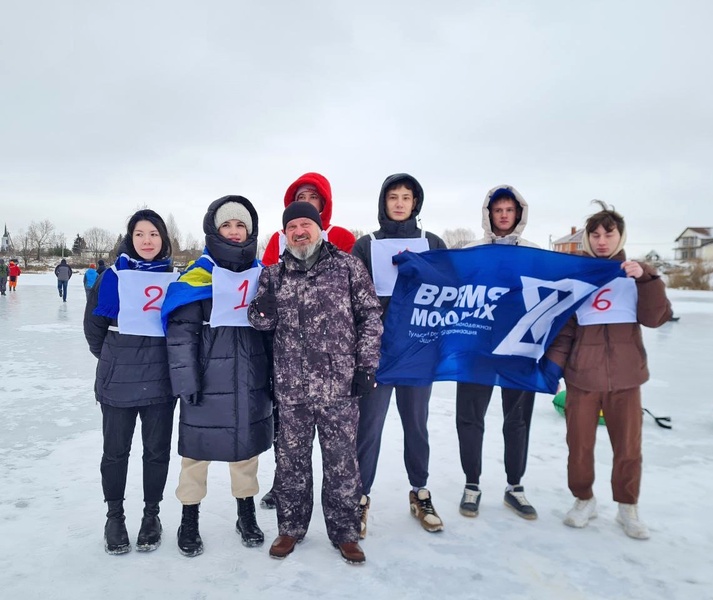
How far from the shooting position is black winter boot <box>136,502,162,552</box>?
281 cm

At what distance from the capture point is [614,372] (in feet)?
10.1

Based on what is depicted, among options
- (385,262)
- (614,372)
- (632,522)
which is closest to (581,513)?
(632,522)

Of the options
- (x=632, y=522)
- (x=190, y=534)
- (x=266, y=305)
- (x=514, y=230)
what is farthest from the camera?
(x=514, y=230)

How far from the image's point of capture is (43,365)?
25.4 feet

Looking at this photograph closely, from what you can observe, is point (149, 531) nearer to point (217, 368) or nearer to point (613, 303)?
point (217, 368)

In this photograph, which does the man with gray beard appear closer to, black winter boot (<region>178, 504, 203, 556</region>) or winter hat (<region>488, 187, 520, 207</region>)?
black winter boot (<region>178, 504, 203, 556</region>)

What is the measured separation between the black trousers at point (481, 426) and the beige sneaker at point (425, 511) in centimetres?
40

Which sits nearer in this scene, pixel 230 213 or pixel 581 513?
pixel 230 213

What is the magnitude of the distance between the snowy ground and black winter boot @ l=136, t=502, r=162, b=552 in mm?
61

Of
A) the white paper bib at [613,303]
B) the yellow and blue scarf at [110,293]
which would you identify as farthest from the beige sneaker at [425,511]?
the yellow and blue scarf at [110,293]

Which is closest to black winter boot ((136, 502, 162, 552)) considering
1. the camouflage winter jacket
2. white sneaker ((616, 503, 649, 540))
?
the camouflage winter jacket

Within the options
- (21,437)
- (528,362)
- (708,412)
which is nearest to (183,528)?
(528,362)

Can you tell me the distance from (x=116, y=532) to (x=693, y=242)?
107952mm

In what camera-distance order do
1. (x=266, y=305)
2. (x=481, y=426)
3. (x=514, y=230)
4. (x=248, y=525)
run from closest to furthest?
(x=266, y=305), (x=248, y=525), (x=481, y=426), (x=514, y=230)
